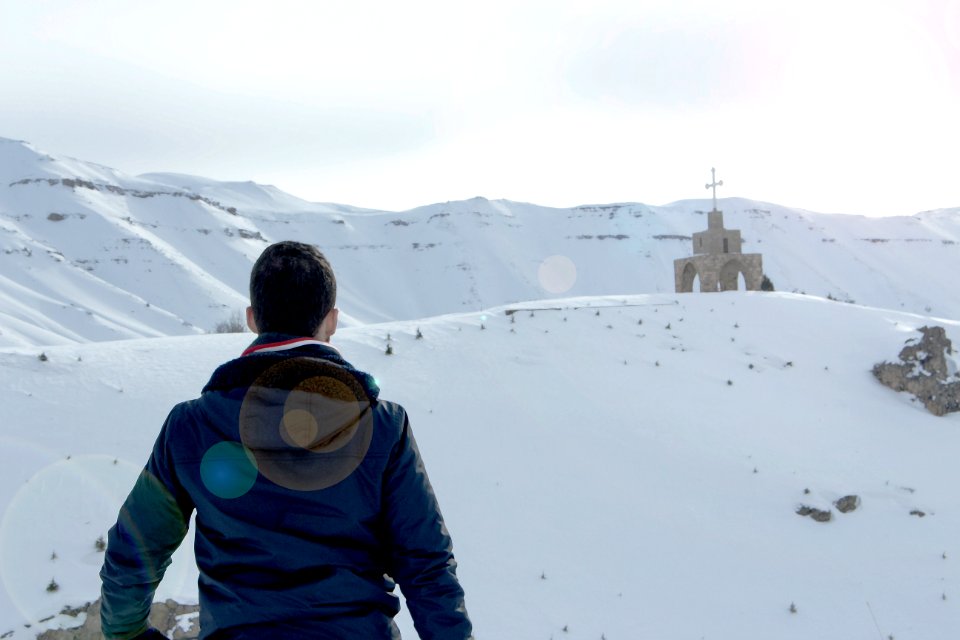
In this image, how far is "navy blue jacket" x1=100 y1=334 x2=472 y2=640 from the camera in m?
2.05

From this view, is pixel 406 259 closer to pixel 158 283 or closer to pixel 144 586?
pixel 158 283

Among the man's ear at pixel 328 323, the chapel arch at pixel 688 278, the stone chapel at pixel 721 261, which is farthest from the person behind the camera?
the chapel arch at pixel 688 278

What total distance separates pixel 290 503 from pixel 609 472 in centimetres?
958

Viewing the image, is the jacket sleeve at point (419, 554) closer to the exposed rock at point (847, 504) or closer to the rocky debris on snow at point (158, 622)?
the rocky debris on snow at point (158, 622)

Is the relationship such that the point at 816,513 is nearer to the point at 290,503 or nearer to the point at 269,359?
the point at 290,503

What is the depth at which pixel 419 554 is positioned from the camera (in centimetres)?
220

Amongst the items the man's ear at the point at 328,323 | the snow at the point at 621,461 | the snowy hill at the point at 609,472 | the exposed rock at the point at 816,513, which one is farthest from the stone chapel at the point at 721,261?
the man's ear at the point at 328,323

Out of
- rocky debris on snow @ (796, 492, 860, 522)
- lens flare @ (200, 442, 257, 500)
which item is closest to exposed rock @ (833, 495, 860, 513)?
rocky debris on snow @ (796, 492, 860, 522)

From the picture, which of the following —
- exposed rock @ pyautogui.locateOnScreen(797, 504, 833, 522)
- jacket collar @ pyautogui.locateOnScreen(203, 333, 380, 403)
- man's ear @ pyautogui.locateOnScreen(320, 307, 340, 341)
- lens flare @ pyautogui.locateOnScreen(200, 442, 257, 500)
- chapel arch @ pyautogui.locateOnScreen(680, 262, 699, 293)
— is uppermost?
man's ear @ pyautogui.locateOnScreen(320, 307, 340, 341)

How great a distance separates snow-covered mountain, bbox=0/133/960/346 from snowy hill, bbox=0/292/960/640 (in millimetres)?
27680

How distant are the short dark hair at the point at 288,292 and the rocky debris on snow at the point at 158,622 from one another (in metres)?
4.85

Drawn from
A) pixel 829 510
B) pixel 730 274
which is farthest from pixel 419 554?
pixel 730 274

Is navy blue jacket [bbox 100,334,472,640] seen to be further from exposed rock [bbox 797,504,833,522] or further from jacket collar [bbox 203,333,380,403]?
exposed rock [bbox 797,504,833,522]

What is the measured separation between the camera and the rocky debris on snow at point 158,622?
5.92 metres
